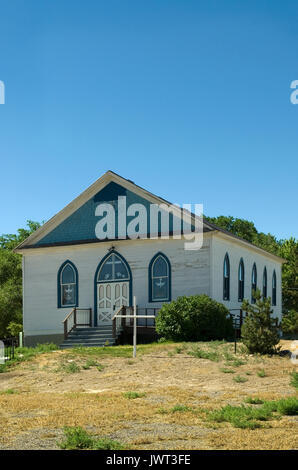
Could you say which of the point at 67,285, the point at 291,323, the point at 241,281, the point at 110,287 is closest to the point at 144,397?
the point at 110,287

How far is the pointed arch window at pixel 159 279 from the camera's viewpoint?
98.3 ft

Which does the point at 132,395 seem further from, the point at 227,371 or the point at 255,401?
the point at 227,371

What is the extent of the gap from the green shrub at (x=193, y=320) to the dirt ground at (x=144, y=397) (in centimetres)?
207

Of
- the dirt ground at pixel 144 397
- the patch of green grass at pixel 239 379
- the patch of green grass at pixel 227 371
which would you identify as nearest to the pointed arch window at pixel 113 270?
the dirt ground at pixel 144 397

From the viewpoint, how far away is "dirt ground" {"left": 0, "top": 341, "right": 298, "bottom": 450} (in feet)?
33.3

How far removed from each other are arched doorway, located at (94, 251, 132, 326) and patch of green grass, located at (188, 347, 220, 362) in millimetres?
8709

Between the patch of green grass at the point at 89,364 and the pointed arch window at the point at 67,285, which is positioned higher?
the pointed arch window at the point at 67,285

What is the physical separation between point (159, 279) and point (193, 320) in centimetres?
408

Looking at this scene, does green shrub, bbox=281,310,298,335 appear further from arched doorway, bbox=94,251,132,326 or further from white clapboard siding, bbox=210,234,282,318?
arched doorway, bbox=94,251,132,326

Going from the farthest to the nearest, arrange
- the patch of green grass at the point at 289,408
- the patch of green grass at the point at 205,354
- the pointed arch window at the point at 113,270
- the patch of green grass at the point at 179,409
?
the pointed arch window at the point at 113,270 < the patch of green grass at the point at 205,354 < the patch of green grass at the point at 179,409 < the patch of green grass at the point at 289,408

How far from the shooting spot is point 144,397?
1505 centimetres

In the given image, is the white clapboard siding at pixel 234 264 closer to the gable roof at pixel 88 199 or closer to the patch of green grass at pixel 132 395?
the gable roof at pixel 88 199

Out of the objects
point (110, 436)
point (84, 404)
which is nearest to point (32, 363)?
point (84, 404)
